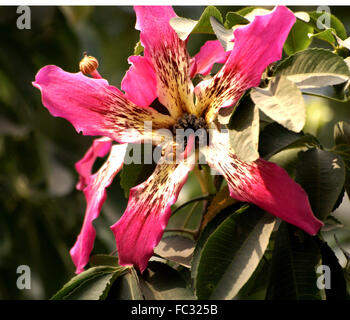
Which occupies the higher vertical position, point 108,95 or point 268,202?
point 108,95

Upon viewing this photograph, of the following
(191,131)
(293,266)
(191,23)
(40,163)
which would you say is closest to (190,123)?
(191,131)

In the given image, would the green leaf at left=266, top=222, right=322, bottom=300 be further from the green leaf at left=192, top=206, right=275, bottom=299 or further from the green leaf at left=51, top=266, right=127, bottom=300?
the green leaf at left=51, top=266, right=127, bottom=300

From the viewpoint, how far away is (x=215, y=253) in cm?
68

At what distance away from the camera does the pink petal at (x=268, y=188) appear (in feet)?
2.17

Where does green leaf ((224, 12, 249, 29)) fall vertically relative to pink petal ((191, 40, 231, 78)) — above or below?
above

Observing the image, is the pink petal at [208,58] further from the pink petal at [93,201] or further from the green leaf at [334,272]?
the green leaf at [334,272]

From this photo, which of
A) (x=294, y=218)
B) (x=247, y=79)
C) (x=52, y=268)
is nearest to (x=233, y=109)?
(x=247, y=79)

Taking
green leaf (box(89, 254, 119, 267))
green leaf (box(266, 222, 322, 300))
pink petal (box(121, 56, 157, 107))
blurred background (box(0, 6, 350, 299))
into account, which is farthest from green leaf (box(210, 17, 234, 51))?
blurred background (box(0, 6, 350, 299))

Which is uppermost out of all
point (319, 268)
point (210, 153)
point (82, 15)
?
point (82, 15)

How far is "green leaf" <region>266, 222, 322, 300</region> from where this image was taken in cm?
67

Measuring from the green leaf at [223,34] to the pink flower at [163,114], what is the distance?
0.01 m

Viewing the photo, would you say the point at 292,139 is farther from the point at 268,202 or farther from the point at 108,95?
the point at 108,95

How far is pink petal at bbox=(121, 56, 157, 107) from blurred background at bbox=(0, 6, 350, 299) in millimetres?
721

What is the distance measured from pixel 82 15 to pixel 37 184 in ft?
1.64
